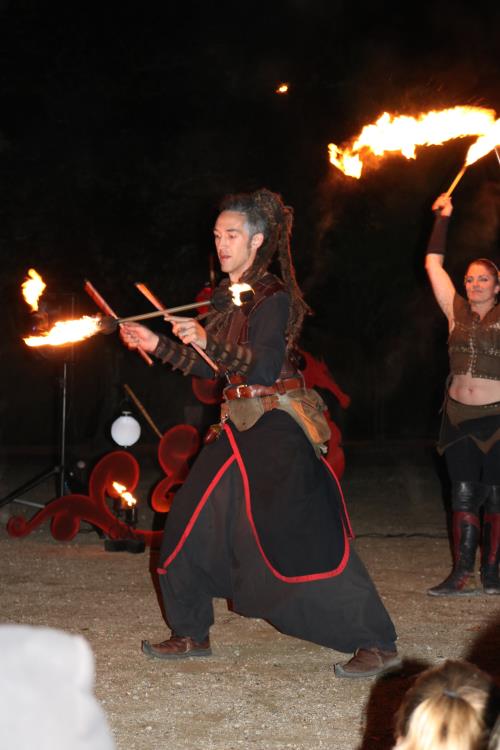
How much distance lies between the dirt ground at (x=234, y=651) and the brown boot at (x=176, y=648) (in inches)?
1.6

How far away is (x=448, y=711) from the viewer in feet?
4.96

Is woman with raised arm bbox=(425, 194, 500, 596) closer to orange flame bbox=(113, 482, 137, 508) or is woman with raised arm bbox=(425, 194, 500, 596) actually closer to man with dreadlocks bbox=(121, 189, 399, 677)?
man with dreadlocks bbox=(121, 189, 399, 677)

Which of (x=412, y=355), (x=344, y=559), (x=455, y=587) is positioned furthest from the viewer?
(x=412, y=355)

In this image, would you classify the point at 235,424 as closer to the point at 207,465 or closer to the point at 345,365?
the point at 207,465

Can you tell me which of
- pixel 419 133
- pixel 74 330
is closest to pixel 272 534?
pixel 74 330

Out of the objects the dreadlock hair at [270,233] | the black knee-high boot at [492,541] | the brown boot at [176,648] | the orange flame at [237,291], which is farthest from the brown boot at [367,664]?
the black knee-high boot at [492,541]

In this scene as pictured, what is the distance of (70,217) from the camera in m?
14.8

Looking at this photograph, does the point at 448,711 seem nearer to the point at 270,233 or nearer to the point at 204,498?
the point at 204,498

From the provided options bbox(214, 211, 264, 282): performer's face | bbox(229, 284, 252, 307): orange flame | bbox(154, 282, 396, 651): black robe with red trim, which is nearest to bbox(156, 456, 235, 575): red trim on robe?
bbox(154, 282, 396, 651): black robe with red trim

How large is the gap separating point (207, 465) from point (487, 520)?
2.38 m

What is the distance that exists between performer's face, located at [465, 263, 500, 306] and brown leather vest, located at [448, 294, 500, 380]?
0.22 ft

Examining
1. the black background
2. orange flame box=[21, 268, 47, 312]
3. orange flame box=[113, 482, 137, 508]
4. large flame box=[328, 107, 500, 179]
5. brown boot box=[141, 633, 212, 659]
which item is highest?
the black background

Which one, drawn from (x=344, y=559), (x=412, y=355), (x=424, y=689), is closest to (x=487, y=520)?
(x=344, y=559)

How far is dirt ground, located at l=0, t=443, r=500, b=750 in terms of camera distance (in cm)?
353
